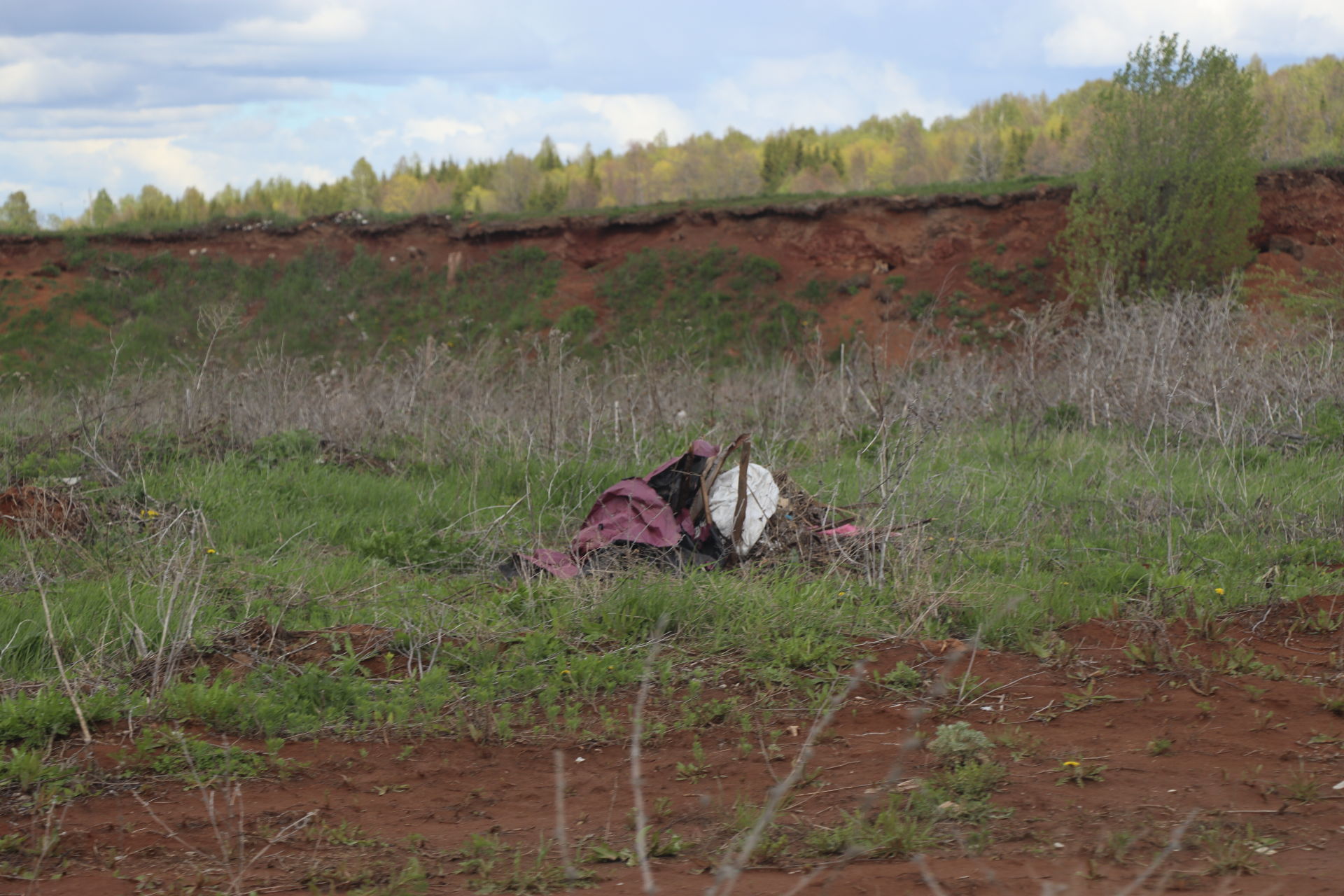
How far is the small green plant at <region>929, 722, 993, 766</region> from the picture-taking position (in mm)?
2965

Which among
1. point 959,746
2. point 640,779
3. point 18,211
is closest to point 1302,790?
point 959,746

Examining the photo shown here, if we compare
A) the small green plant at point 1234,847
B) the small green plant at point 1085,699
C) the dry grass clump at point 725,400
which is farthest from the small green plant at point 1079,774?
the dry grass clump at point 725,400

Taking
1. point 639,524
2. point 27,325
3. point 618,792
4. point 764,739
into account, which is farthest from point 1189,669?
point 27,325

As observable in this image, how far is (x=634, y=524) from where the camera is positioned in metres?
5.05

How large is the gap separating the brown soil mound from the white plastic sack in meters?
3.30

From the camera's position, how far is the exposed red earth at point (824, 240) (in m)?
22.6

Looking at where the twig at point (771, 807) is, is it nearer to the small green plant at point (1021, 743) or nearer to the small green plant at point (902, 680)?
the small green plant at point (902, 680)

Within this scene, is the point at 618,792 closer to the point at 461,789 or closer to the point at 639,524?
the point at 461,789

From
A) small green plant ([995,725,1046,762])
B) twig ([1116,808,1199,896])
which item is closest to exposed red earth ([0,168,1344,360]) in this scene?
small green plant ([995,725,1046,762])

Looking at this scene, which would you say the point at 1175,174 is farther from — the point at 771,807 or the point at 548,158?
the point at 548,158

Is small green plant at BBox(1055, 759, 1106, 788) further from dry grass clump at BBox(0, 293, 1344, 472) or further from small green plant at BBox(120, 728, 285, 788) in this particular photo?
dry grass clump at BBox(0, 293, 1344, 472)

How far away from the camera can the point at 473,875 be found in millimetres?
2441

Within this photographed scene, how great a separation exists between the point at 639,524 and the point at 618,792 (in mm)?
2220

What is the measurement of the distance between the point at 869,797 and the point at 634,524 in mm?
2590
